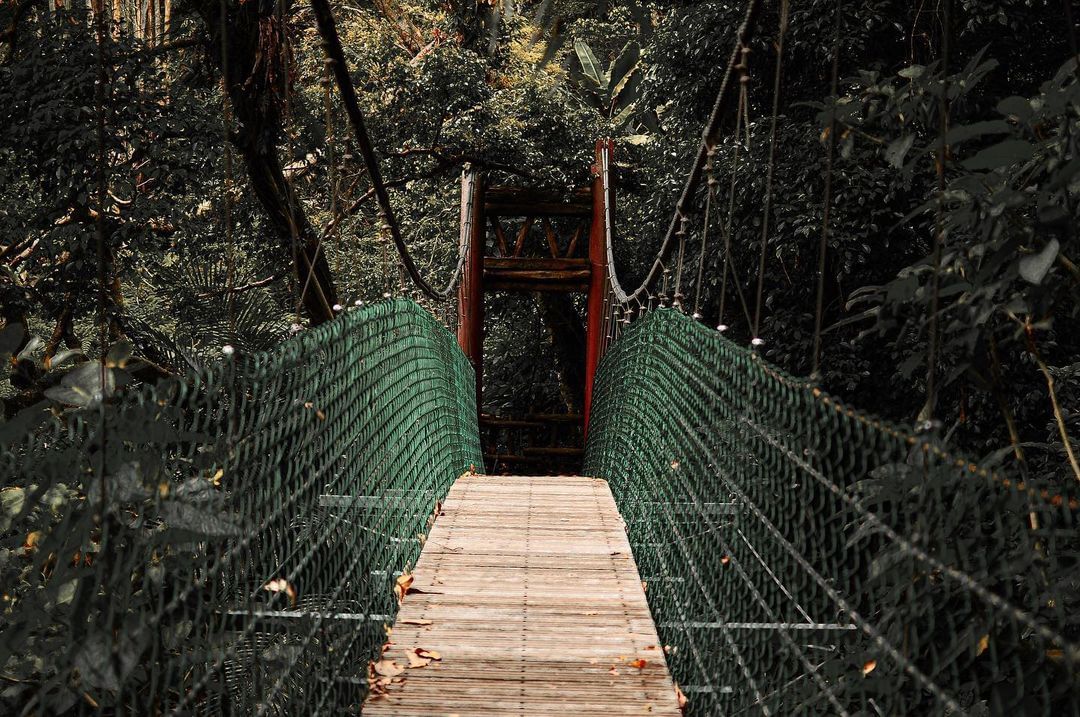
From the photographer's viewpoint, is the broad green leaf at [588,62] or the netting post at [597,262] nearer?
the netting post at [597,262]

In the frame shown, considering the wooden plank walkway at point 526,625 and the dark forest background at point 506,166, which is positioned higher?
the dark forest background at point 506,166

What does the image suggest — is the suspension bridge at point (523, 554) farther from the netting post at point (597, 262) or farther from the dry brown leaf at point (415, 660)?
the netting post at point (597, 262)

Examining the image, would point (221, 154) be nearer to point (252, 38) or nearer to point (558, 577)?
point (252, 38)

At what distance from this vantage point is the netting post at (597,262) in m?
7.73

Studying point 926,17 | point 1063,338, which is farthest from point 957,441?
point 926,17

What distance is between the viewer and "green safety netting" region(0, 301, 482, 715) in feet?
3.32

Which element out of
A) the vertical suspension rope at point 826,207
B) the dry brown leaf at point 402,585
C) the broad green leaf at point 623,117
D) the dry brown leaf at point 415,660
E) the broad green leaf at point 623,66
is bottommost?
the dry brown leaf at point 415,660

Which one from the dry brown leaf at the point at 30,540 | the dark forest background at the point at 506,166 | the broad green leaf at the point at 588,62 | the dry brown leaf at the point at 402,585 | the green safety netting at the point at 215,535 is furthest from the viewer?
the broad green leaf at the point at 588,62

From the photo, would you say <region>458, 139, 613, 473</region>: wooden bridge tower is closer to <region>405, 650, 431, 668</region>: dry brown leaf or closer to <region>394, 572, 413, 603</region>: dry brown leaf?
<region>394, 572, 413, 603</region>: dry brown leaf

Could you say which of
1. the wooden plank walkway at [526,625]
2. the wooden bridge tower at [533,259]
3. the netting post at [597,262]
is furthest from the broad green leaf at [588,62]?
the wooden plank walkway at [526,625]

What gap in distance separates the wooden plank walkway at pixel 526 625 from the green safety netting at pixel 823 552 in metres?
0.14

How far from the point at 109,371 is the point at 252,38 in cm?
454

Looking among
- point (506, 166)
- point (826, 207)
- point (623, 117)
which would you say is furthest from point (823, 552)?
point (623, 117)

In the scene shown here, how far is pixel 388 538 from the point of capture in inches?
101
